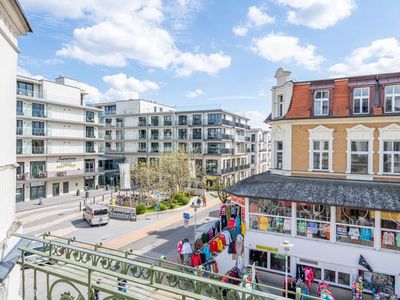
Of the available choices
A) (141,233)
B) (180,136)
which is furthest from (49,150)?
(141,233)

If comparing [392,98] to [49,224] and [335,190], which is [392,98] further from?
[49,224]

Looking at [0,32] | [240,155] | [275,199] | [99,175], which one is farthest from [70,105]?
[0,32]

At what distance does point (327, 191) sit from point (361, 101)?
5.81 m

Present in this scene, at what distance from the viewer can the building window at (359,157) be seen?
16688mm

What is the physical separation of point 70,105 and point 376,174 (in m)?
40.2

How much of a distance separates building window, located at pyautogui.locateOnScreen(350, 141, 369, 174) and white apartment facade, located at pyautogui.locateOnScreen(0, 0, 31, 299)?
17.1 m

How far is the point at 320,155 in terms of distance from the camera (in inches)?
706

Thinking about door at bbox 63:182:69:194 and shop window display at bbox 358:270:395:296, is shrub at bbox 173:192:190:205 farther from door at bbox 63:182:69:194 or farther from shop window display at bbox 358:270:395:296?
shop window display at bbox 358:270:395:296

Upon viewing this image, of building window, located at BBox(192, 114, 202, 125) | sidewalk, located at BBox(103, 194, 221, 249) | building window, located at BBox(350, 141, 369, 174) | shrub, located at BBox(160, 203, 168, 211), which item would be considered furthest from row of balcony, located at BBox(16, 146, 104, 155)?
building window, located at BBox(350, 141, 369, 174)

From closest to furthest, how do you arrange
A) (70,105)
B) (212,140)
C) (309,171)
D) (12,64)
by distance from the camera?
(12,64) < (309,171) < (70,105) < (212,140)

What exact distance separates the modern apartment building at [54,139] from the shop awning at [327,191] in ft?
102

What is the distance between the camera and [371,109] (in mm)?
16594

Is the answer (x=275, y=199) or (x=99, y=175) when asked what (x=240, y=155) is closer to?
(x=99, y=175)

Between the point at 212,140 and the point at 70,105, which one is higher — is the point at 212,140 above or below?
below
